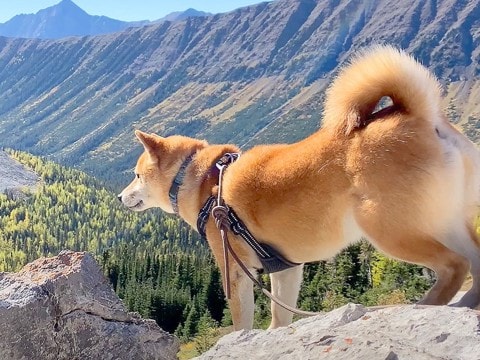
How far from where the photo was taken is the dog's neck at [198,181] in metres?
8.49

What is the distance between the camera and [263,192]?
23.7 ft

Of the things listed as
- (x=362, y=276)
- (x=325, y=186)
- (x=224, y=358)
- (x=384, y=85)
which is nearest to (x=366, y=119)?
(x=384, y=85)

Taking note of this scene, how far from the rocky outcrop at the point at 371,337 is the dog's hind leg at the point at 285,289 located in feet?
7.19

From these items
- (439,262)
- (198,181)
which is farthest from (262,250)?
(439,262)

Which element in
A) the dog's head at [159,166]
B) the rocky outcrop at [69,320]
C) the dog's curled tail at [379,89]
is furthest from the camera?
the dog's head at [159,166]

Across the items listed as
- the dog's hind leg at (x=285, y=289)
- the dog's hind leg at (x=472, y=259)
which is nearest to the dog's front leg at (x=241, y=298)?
the dog's hind leg at (x=285, y=289)

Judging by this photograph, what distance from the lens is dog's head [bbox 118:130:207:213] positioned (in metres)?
9.25

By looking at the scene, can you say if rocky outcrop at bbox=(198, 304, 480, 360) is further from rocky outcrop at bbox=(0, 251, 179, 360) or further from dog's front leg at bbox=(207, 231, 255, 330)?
rocky outcrop at bbox=(0, 251, 179, 360)

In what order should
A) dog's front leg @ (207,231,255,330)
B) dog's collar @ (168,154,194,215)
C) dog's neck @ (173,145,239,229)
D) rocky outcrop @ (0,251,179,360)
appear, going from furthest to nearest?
dog's collar @ (168,154,194,215) < dog's neck @ (173,145,239,229) < dog's front leg @ (207,231,255,330) < rocky outcrop @ (0,251,179,360)

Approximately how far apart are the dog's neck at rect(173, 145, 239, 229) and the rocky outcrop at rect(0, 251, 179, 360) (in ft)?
5.30

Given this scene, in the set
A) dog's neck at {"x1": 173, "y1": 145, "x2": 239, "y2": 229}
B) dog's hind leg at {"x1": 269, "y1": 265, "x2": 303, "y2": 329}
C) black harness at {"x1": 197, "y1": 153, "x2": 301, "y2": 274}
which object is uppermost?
dog's neck at {"x1": 173, "y1": 145, "x2": 239, "y2": 229}

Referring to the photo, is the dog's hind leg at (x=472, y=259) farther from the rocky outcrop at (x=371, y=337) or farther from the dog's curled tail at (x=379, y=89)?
the dog's curled tail at (x=379, y=89)

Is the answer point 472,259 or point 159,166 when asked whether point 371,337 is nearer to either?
point 472,259

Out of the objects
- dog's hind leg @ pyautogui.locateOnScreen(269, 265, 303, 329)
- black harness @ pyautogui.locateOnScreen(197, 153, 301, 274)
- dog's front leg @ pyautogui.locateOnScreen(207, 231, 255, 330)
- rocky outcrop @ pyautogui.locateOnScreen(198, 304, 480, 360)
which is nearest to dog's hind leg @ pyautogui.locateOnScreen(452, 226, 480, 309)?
rocky outcrop @ pyautogui.locateOnScreen(198, 304, 480, 360)
